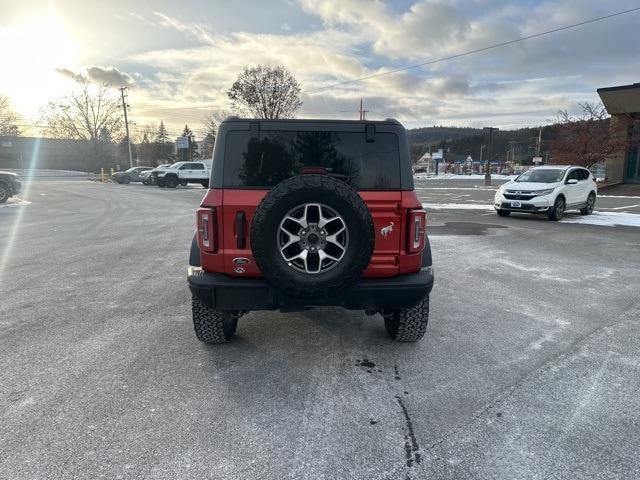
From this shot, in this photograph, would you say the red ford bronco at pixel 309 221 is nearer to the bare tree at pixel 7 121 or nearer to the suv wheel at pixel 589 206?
the suv wheel at pixel 589 206

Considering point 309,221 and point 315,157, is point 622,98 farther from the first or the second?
point 309,221

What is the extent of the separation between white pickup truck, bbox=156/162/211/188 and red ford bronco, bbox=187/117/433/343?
28.5 metres

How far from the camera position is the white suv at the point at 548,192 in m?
12.8

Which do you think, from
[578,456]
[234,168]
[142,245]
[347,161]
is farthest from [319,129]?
[142,245]

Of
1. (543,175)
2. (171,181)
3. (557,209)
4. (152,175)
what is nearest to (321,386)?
(557,209)

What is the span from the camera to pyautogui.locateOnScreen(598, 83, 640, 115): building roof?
84.0 ft

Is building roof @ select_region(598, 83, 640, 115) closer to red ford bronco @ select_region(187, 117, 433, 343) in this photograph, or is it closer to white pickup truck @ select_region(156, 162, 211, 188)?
white pickup truck @ select_region(156, 162, 211, 188)

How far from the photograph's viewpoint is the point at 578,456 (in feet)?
7.98

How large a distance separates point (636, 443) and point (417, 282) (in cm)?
166

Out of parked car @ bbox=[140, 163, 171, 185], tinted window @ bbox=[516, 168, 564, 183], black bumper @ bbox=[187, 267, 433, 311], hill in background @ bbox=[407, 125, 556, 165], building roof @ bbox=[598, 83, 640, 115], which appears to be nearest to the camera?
black bumper @ bbox=[187, 267, 433, 311]

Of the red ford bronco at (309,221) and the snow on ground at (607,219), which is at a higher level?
the red ford bronco at (309,221)

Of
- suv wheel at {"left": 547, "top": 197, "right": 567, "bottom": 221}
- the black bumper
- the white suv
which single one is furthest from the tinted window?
the black bumper

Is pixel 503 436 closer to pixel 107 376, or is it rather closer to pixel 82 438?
pixel 82 438

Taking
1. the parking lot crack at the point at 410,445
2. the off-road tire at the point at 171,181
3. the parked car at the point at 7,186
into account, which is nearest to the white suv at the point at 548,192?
the parking lot crack at the point at 410,445
